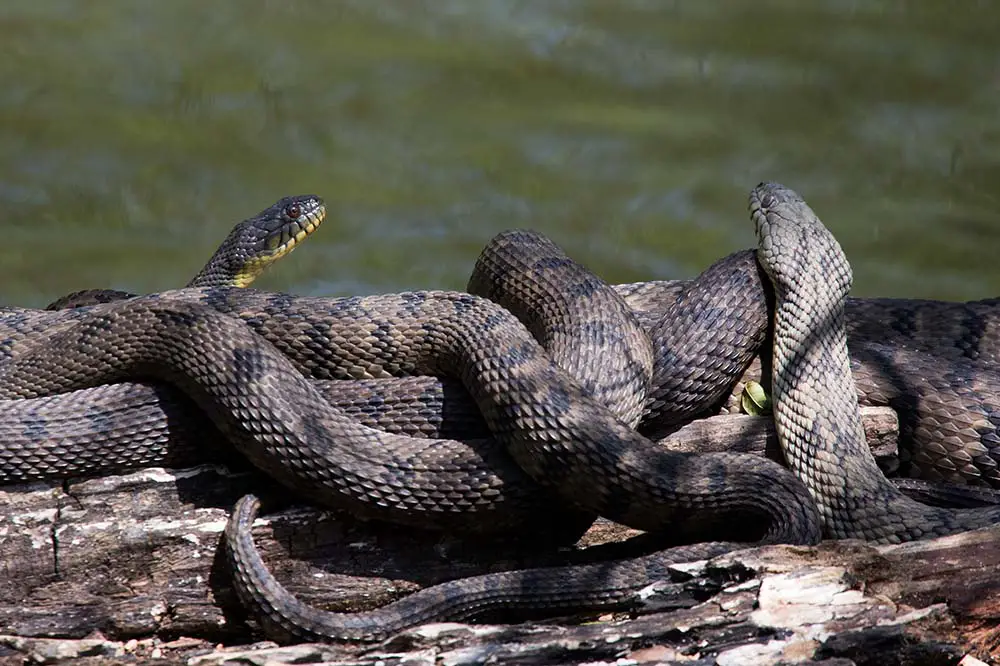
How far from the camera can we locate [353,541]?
533cm

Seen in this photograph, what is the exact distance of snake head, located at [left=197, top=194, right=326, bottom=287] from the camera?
317 inches

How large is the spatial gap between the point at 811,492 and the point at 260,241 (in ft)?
13.4

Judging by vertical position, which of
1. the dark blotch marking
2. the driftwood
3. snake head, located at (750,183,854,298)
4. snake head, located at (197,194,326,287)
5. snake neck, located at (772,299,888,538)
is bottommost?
the driftwood

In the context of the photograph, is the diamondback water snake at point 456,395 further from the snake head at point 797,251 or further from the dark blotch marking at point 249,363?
the dark blotch marking at point 249,363

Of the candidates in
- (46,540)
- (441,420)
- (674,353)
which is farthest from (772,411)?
(46,540)

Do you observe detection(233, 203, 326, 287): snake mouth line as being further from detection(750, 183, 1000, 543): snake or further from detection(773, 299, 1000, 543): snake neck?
detection(773, 299, 1000, 543): snake neck

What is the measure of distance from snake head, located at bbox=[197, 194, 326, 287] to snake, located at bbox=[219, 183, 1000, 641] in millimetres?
3067

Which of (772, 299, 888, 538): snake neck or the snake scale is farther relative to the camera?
(772, 299, 888, 538): snake neck

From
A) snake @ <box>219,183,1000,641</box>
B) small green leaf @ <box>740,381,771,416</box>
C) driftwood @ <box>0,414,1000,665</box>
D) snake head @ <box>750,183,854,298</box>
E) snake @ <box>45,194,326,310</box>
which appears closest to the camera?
driftwood @ <box>0,414,1000,665</box>

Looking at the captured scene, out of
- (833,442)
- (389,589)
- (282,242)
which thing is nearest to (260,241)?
(282,242)

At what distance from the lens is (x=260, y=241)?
8.10 m

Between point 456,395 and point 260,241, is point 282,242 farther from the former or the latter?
point 456,395

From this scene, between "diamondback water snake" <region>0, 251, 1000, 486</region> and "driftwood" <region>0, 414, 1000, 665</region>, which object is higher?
"diamondback water snake" <region>0, 251, 1000, 486</region>

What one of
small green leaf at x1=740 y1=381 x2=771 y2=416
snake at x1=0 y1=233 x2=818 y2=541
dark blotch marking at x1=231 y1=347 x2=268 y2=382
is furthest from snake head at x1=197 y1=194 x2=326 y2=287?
small green leaf at x1=740 y1=381 x2=771 y2=416
